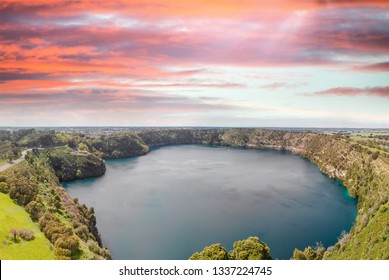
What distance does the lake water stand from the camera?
38094 mm

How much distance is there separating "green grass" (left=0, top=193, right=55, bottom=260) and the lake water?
11.0 metres

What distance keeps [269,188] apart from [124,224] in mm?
34767

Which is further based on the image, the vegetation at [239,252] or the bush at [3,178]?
the bush at [3,178]

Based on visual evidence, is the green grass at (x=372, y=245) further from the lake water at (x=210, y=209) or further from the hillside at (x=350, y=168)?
the lake water at (x=210, y=209)

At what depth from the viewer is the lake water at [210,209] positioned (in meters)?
38.1

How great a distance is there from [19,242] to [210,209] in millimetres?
33393

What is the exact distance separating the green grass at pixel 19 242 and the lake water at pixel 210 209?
36.1ft

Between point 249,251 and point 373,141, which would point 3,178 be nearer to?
point 249,251

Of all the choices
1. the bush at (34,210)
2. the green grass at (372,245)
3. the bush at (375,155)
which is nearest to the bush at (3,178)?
the bush at (34,210)

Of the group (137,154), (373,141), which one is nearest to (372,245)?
(373,141)

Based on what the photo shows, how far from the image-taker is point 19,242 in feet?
70.0
